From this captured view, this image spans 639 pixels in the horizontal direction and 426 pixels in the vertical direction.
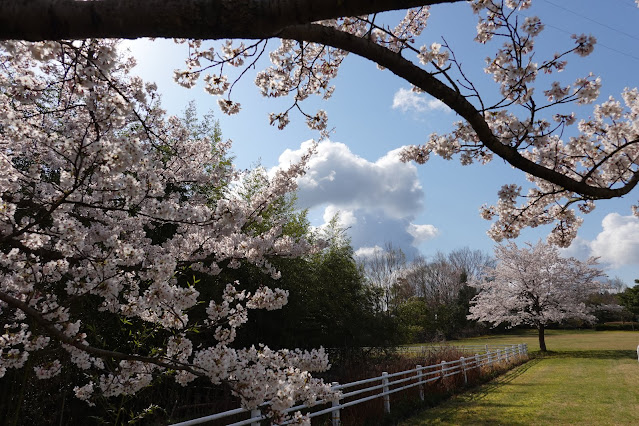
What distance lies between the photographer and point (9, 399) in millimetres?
4766

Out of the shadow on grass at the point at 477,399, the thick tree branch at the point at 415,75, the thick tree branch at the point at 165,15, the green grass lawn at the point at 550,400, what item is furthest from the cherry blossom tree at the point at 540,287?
the thick tree branch at the point at 165,15

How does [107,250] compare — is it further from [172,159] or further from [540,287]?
[540,287]

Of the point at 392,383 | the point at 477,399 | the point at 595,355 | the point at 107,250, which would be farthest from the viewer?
the point at 595,355

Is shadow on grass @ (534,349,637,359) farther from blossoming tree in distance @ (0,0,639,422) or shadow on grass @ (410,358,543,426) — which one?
blossoming tree in distance @ (0,0,639,422)

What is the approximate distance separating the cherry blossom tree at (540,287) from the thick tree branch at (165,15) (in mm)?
27567

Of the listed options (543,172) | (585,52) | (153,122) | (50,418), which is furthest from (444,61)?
(50,418)

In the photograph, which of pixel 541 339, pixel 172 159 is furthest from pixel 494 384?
pixel 541 339

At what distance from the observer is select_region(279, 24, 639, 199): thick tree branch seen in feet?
8.36

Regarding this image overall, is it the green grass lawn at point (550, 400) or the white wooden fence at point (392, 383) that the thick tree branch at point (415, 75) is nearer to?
the white wooden fence at point (392, 383)

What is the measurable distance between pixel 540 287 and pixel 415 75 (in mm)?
27074

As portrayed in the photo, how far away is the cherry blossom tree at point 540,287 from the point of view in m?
24.6

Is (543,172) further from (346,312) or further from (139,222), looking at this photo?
(346,312)

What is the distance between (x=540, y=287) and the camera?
83.3 ft

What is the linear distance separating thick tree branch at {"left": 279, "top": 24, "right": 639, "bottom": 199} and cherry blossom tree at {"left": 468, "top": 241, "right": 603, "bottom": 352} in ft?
82.6
